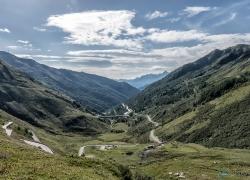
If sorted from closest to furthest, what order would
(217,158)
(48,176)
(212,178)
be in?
(48,176), (212,178), (217,158)

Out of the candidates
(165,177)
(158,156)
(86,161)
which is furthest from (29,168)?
(158,156)

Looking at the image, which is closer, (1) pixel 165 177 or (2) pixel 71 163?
(2) pixel 71 163

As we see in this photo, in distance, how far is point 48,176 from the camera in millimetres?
45938

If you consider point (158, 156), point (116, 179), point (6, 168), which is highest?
point (6, 168)

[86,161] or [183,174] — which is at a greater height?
[86,161]

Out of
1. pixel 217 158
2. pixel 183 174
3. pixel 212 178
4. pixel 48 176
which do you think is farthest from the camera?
pixel 217 158

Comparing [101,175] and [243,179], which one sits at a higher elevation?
[101,175]

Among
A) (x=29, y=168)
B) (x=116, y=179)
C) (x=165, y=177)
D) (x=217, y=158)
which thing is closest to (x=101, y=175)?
(x=116, y=179)

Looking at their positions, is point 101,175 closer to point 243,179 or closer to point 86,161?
point 86,161

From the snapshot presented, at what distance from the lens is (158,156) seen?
19975cm

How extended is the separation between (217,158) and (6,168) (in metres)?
134

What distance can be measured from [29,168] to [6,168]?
289 centimetres

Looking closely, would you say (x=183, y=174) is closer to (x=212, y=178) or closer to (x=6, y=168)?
(x=212, y=178)

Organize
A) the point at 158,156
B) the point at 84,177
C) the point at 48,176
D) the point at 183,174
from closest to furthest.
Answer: the point at 48,176 → the point at 84,177 → the point at 183,174 → the point at 158,156
